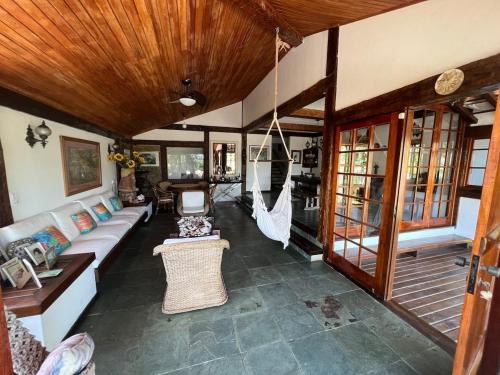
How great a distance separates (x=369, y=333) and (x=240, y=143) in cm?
629

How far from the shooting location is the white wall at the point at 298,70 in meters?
2.99

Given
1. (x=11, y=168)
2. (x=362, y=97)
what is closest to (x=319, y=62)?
(x=362, y=97)

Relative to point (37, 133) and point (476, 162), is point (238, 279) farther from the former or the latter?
point (476, 162)

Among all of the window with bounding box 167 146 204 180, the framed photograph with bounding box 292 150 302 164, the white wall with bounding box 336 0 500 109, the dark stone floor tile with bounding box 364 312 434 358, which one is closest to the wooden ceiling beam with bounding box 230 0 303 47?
the white wall with bounding box 336 0 500 109

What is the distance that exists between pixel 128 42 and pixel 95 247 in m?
2.16

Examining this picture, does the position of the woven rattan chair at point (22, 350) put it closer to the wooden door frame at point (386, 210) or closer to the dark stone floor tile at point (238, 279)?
the dark stone floor tile at point (238, 279)

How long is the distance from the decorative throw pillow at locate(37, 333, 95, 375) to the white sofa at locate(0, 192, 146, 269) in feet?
5.64

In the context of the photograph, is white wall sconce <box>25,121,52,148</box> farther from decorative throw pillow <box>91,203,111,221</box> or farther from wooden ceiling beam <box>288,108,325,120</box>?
wooden ceiling beam <box>288,108,325,120</box>

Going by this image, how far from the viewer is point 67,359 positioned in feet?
2.49

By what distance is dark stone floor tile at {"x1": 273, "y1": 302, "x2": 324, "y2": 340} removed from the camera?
178cm

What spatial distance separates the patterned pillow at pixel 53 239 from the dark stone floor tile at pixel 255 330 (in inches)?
76.2

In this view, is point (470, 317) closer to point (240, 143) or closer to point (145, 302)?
point (145, 302)

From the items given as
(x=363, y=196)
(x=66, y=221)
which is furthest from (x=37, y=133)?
(x=363, y=196)

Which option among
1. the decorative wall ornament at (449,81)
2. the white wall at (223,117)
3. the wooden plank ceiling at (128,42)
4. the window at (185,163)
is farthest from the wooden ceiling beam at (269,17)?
the window at (185,163)
